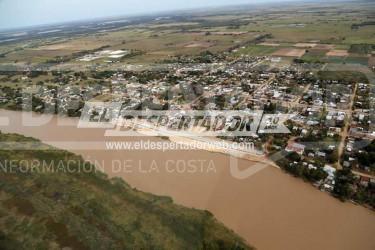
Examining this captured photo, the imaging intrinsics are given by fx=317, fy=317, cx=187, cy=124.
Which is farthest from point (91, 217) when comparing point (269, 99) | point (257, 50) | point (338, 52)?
point (257, 50)

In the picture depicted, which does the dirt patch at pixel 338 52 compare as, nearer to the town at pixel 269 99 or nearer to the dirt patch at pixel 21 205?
the town at pixel 269 99

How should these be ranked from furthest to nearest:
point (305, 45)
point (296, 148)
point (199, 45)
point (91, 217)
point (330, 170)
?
point (199, 45)
point (305, 45)
point (296, 148)
point (330, 170)
point (91, 217)

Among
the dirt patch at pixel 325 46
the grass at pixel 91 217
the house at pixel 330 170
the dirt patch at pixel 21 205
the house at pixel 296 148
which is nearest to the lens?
the grass at pixel 91 217

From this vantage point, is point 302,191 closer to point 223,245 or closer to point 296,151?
point 296,151

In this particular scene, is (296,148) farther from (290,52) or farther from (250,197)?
(290,52)

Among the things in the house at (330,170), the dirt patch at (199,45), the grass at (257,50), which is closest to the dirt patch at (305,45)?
the grass at (257,50)
